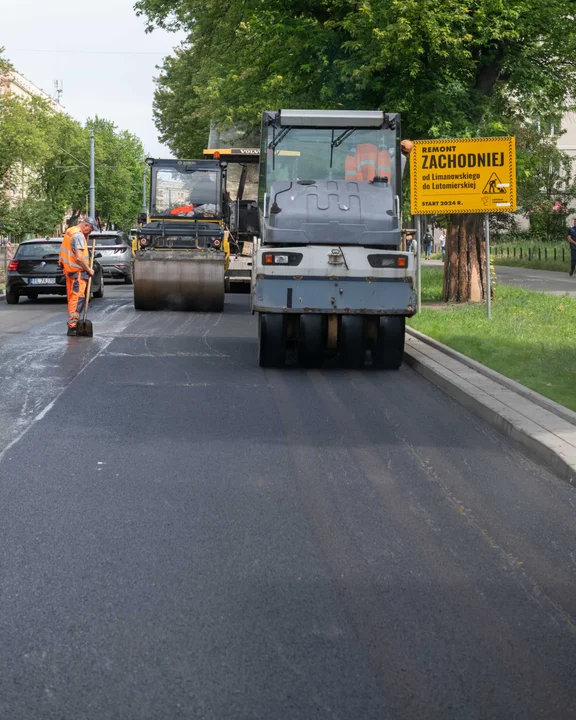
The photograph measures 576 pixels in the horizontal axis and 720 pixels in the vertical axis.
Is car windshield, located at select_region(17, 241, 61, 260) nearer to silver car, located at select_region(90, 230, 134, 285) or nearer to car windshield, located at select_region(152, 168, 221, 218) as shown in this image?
car windshield, located at select_region(152, 168, 221, 218)

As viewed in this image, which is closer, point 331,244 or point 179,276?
point 331,244

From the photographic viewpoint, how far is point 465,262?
22.6 metres

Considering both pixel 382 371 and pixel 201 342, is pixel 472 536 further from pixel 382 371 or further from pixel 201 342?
pixel 201 342

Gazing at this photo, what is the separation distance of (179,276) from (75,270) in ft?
17.8

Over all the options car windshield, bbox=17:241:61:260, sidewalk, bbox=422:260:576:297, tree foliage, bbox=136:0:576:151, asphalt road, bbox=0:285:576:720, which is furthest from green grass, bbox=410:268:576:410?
car windshield, bbox=17:241:61:260

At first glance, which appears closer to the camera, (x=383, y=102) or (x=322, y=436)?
(x=322, y=436)

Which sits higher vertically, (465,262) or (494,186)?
(494,186)

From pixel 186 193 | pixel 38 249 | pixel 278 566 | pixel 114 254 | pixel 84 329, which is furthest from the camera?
pixel 114 254

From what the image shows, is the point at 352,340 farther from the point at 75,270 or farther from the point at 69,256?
the point at 69,256

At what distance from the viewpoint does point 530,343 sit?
567 inches

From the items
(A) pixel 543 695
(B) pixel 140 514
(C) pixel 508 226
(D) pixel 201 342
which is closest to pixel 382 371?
(D) pixel 201 342

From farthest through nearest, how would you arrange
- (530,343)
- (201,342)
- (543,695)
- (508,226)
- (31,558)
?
1. (508,226)
2. (201,342)
3. (530,343)
4. (31,558)
5. (543,695)

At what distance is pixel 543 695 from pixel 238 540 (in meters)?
2.22

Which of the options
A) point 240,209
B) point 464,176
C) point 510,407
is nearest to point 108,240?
point 240,209
